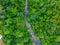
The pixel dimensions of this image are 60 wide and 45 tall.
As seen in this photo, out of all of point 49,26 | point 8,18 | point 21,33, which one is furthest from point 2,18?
point 49,26

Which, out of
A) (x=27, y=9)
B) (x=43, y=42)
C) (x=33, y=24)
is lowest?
(x=43, y=42)

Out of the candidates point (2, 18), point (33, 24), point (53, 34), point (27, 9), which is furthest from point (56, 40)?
point (2, 18)

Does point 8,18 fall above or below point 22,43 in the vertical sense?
above

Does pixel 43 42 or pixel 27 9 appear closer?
pixel 43 42

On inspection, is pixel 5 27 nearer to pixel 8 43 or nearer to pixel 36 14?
pixel 8 43

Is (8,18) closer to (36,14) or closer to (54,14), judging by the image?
(36,14)

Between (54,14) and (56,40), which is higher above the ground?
(54,14)
